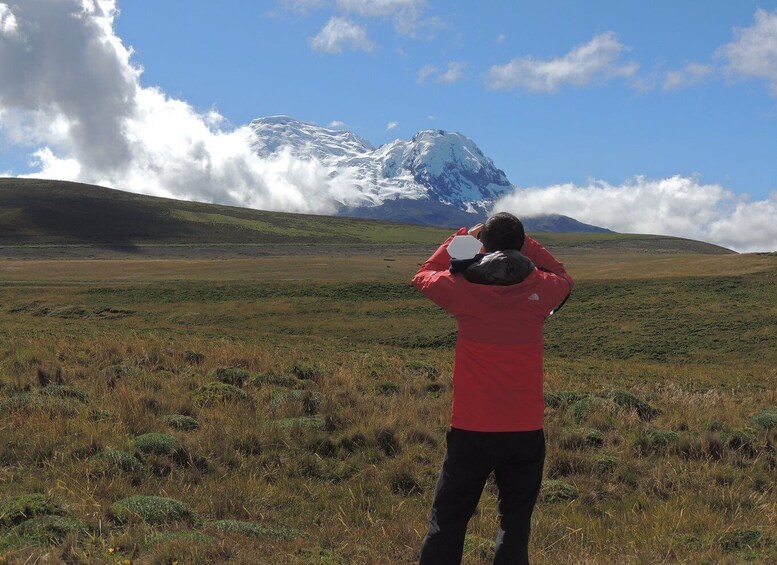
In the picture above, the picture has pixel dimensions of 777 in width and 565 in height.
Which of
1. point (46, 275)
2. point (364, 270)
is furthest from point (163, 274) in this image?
point (364, 270)

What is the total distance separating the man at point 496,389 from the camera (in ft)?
14.1

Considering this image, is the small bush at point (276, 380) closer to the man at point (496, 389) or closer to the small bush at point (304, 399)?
the small bush at point (304, 399)

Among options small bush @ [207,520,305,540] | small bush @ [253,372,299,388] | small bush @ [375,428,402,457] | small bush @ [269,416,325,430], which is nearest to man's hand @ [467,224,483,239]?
small bush @ [207,520,305,540]

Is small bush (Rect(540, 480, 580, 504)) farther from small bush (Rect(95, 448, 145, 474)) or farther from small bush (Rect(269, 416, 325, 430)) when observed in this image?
small bush (Rect(95, 448, 145, 474))

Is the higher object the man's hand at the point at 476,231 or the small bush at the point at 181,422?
the man's hand at the point at 476,231

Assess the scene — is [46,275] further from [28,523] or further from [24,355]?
[28,523]

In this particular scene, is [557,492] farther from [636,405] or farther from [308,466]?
[636,405]

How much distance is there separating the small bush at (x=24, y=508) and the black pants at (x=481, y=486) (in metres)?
2.96

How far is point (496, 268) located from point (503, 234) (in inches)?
11.9

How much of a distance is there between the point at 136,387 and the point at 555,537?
6784 millimetres

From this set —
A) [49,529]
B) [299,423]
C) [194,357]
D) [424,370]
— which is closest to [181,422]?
[299,423]

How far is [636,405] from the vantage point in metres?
11.0

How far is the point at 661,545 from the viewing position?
5.34 metres

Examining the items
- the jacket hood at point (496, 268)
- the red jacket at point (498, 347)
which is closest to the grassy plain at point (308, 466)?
the red jacket at point (498, 347)
